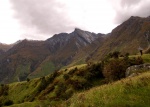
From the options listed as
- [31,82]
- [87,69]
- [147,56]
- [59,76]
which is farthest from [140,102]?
[31,82]

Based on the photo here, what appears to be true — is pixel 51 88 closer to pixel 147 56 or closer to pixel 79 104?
pixel 147 56

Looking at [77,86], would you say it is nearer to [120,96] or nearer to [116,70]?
[116,70]

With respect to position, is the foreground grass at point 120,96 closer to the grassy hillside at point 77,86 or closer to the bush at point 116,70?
the grassy hillside at point 77,86

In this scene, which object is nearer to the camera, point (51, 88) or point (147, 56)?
point (147, 56)

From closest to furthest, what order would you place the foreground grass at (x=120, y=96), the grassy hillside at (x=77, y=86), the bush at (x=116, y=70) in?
the foreground grass at (x=120, y=96), the grassy hillside at (x=77, y=86), the bush at (x=116, y=70)

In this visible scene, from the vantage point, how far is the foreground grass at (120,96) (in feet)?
66.3

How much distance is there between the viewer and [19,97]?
473 ft

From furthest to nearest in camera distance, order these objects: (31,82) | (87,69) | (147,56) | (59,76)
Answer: (31,82)
(59,76)
(87,69)
(147,56)

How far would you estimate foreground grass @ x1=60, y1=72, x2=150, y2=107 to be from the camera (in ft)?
66.3

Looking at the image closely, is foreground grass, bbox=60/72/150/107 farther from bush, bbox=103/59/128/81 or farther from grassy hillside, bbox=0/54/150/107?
bush, bbox=103/59/128/81

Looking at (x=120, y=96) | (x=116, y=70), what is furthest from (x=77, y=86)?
(x=120, y=96)

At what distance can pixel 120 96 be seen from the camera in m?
21.1

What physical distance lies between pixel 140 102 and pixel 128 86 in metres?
2.34

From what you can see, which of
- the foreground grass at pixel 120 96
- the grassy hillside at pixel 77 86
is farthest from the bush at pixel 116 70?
the foreground grass at pixel 120 96
